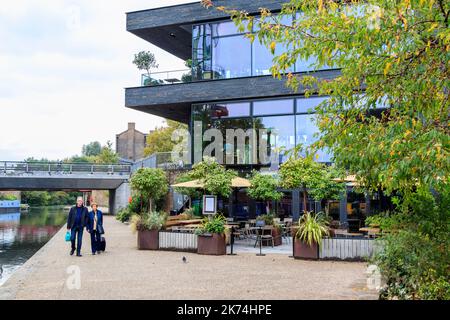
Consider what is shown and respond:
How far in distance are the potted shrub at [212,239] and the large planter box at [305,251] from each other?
223cm

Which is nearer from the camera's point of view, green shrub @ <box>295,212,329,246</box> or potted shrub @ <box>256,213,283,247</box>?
green shrub @ <box>295,212,329,246</box>

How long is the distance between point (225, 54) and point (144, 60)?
9.12m

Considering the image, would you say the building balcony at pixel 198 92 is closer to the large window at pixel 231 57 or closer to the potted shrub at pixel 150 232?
the large window at pixel 231 57

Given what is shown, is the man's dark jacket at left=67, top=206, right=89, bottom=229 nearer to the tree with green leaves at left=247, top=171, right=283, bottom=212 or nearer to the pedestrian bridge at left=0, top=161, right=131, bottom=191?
the tree with green leaves at left=247, top=171, right=283, bottom=212

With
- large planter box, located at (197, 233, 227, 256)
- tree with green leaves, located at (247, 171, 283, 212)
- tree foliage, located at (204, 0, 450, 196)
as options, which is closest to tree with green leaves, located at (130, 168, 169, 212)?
tree with green leaves, located at (247, 171, 283, 212)

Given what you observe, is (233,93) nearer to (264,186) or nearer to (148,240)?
(264,186)

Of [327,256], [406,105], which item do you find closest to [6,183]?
[327,256]

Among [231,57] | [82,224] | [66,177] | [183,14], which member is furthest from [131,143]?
[82,224]

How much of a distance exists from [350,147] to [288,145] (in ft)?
53.2

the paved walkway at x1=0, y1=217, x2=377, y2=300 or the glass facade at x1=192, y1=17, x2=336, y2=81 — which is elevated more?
the glass facade at x1=192, y1=17, x2=336, y2=81

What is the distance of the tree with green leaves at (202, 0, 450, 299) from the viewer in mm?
5398

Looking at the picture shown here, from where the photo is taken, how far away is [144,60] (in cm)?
3175

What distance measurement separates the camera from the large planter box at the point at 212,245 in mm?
14250

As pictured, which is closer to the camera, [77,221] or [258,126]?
[77,221]
